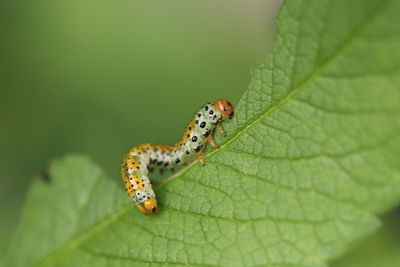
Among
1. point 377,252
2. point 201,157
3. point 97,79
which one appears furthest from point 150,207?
point 97,79

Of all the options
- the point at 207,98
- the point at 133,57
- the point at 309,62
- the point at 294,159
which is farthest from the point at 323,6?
the point at 133,57

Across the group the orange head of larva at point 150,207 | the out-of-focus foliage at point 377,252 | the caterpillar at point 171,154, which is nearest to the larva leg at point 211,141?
the caterpillar at point 171,154

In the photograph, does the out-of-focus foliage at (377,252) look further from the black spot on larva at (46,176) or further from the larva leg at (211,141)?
the black spot on larva at (46,176)

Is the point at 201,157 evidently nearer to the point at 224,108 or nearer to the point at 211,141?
the point at 211,141

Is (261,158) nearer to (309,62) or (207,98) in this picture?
(309,62)

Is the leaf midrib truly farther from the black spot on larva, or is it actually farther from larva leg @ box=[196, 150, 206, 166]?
the black spot on larva

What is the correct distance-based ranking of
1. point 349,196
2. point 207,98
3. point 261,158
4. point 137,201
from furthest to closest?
1. point 207,98
2. point 137,201
3. point 261,158
4. point 349,196
